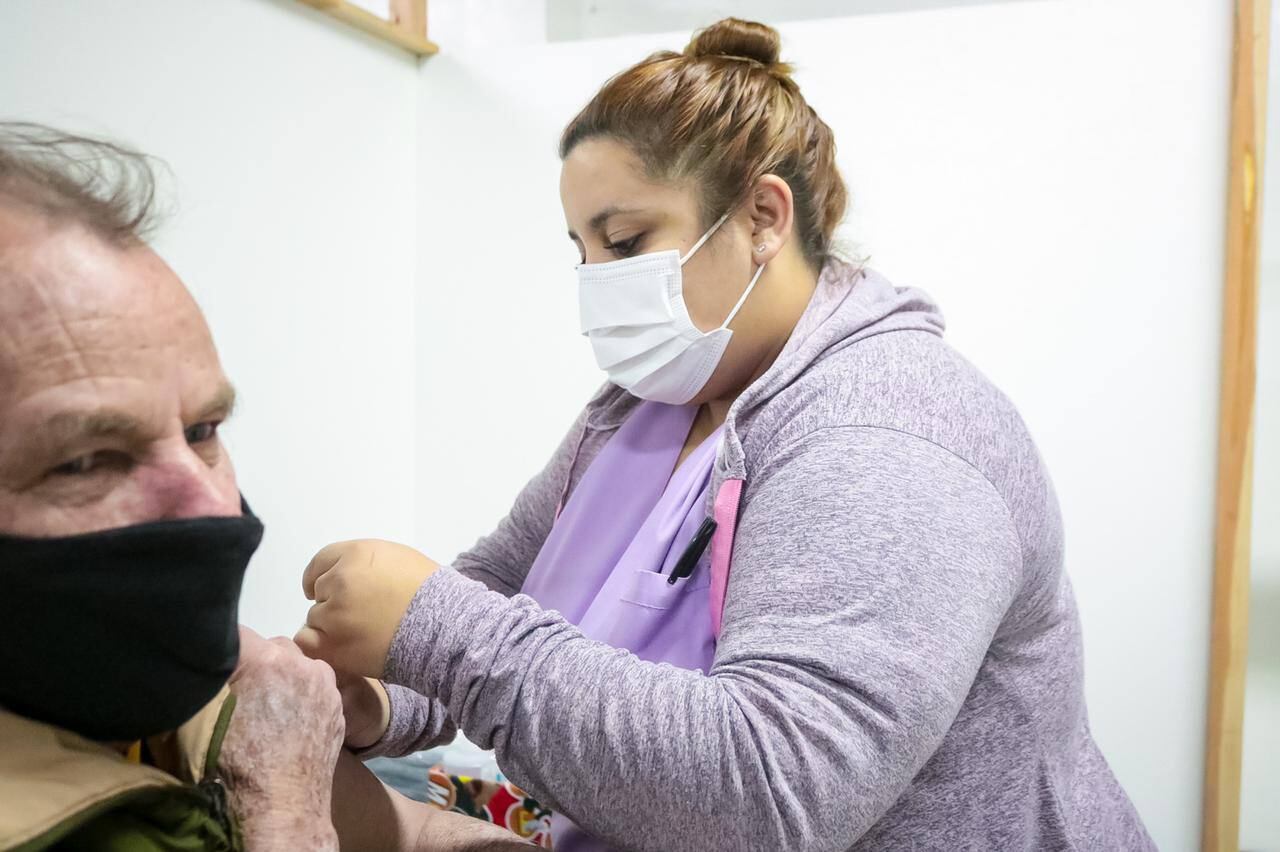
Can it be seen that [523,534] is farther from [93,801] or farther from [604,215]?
[93,801]

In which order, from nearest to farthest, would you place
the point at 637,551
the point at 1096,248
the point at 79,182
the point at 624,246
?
the point at 79,182 < the point at 637,551 < the point at 624,246 < the point at 1096,248

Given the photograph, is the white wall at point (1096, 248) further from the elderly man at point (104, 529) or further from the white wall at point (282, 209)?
the elderly man at point (104, 529)

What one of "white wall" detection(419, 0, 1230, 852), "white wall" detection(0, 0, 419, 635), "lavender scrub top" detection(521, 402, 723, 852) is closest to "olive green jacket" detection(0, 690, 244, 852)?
"lavender scrub top" detection(521, 402, 723, 852)

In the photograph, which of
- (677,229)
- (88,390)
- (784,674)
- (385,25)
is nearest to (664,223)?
(677,229)

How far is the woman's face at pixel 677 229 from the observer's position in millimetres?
1340

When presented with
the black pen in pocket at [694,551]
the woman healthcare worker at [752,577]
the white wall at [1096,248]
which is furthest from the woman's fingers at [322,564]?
the white wall at [1096,248]

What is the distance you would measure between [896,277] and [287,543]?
5.23ft

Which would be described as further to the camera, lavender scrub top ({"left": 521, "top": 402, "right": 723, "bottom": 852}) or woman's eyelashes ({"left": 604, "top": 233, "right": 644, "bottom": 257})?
woman's eyelashes ({"left": 604, "top": 233, "right": 644, "bottom": 257})

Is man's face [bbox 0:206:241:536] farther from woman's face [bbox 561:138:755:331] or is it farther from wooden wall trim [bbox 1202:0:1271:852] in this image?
wooden wall trim [bbox 1202:0:1271:852]

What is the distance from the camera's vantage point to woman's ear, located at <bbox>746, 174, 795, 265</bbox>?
1.35m

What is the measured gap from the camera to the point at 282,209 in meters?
2.33

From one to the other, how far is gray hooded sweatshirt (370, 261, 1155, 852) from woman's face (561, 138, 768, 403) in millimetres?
210

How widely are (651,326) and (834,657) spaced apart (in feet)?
2.02

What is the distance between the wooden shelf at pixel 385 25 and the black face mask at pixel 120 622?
2.03 meters
